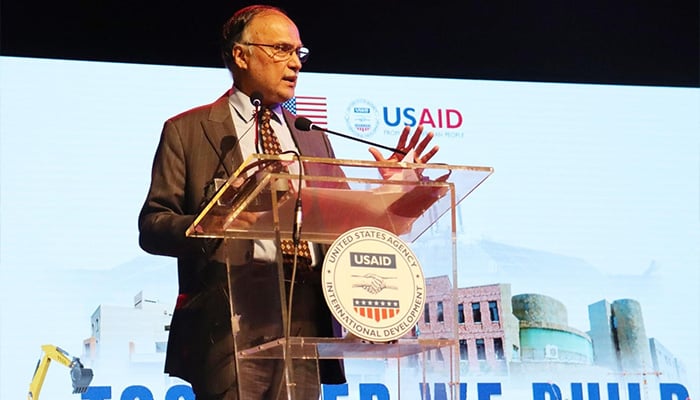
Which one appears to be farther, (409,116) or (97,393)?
(409,116)

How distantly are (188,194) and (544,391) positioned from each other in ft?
6.60

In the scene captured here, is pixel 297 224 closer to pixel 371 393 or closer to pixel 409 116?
pixel 371 393

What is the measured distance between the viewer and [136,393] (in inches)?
151

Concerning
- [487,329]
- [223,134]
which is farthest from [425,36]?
[223,134]

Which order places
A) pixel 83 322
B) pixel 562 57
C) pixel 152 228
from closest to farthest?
1. pixel 152 228
2. pixel 83 322
3. pixel 562 57

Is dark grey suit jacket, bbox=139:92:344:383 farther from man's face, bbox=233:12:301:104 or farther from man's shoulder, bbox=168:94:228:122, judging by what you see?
man's face, bbox=233:12:301:104

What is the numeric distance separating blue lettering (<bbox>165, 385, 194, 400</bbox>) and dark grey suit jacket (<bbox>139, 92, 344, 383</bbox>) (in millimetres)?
1031

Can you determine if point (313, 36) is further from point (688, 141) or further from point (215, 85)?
point (688, 141)

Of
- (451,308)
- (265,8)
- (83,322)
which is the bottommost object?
(451,308)

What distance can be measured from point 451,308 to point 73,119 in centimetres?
249

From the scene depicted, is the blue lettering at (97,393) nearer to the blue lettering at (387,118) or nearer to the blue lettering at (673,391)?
the blue lettering at (387,118)

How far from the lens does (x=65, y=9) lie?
14.8 feet

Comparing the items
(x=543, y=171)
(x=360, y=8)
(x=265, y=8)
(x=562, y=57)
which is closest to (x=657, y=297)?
(x=543, y=171)

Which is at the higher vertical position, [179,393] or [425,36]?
[425,36]
